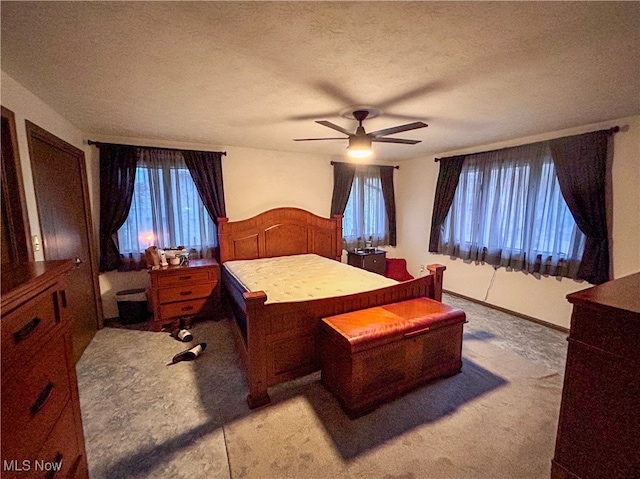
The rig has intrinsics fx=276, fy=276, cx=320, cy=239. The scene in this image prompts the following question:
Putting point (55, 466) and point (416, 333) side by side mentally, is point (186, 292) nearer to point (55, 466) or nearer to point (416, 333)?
point (55, 466)

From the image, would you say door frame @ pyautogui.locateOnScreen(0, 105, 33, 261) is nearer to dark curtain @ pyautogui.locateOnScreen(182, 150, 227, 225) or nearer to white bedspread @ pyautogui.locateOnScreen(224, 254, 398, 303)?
white bedspread @ pyautogui.locateOnScreen(224, 254, 398, 303)

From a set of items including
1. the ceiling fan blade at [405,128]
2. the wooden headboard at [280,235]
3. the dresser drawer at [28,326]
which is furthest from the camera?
the wooden headboard at [280,235]

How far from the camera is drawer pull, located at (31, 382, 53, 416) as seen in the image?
2.97 feet

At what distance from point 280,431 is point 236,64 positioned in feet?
7.54

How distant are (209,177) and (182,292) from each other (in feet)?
5.01

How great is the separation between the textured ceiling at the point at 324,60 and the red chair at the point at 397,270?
2.62 metres

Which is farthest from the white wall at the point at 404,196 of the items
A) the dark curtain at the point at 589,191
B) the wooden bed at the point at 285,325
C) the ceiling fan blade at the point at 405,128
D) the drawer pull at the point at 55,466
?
the ceiling fan blade at the point at 405,128

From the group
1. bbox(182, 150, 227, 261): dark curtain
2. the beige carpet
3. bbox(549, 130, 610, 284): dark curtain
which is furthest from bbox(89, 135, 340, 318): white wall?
bbox(549, 130, 610, 284): dark curtain

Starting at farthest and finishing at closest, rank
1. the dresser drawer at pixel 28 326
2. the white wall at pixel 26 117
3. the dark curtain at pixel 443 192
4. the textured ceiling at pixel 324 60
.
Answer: the dark curtain at pixel 443 192 → the white wall at pixel 26 117 → the textured ceiling at pixel 324 60 → the dresser drawer at pixel 28 326

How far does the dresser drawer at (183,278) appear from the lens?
3.16 metres

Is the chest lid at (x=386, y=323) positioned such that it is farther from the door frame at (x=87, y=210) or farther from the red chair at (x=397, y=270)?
the door frame at (x=87, y=210)

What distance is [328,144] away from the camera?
375 centimetres

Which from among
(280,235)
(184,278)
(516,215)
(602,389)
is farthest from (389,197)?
(602,389)

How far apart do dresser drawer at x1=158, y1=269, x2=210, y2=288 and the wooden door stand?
743 millimetres
